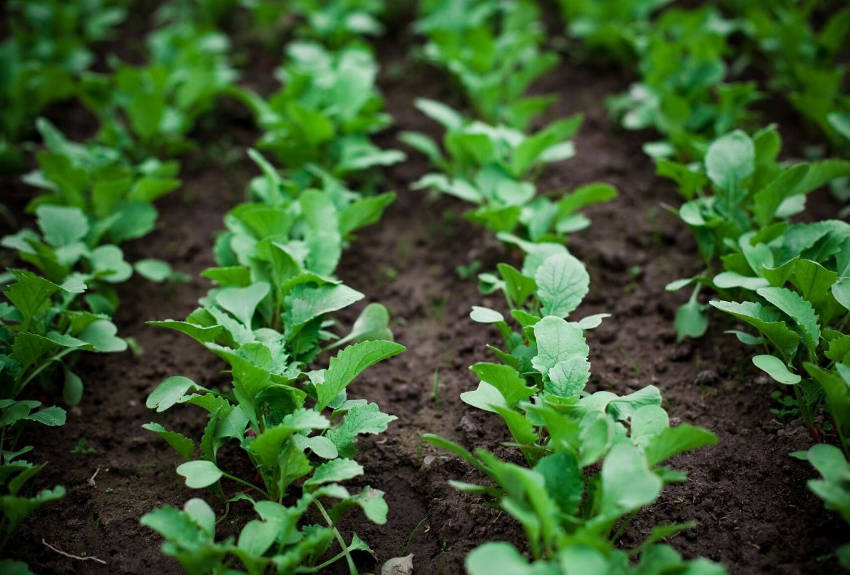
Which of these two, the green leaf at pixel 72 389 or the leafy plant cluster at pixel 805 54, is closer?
the green leaf at pixel 72 389

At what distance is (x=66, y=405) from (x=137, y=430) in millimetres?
257

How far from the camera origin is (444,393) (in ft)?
7.52

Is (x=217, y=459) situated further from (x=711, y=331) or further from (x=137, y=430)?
(x=711, y=331)

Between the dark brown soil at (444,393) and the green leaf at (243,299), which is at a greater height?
the green leaf at (243,299)

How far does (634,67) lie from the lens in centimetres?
379

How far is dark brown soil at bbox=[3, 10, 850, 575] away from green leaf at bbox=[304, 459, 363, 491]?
10.6 inches

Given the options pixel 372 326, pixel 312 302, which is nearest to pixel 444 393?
pixel 372 326

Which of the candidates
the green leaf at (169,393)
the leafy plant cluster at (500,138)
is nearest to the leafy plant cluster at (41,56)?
the leafy plant cluster at (500,138)

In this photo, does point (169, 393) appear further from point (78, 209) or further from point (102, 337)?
point (78, 209)

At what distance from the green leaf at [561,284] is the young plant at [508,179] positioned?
37cm

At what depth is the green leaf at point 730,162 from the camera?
7.98 feet

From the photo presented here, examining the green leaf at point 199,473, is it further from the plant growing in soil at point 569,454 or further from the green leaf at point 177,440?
the plant growing in soil at point 569,454

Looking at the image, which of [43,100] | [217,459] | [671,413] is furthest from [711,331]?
[43,100]

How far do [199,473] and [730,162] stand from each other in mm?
1956
